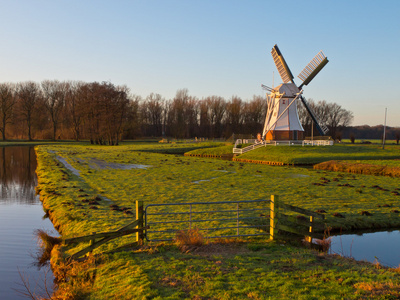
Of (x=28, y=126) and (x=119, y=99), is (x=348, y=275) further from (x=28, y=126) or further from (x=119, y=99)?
(x=28, y=126)

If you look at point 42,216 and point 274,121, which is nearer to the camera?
point 42,216

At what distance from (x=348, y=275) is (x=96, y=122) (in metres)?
Answer: 98.8

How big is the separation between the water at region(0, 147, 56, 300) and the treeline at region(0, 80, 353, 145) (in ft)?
233

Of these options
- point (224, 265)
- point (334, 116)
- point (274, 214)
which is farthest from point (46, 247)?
point (334, 116)

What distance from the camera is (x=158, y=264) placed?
10445 millimetres

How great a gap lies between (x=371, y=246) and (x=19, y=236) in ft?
53.8

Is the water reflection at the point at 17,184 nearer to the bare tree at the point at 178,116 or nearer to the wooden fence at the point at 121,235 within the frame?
the wooden fence at the point at 121,235

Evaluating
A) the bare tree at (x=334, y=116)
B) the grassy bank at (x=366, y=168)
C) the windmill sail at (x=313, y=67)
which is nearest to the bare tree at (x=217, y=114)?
the bare tree at (x=334, y=116)

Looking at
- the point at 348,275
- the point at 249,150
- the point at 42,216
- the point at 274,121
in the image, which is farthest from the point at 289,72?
the point at 348,275

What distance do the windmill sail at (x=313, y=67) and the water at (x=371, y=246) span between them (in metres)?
58.4

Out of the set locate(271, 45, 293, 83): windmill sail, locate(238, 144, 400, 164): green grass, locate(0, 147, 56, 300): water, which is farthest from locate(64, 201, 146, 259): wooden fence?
locate(271, 45, 293, 83): windmill sail

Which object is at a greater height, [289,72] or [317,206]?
[289,72]

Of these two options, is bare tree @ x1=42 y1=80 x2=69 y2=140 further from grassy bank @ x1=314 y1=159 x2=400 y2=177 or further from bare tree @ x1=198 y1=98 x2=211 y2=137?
grassy bank @ x1=314 y1=159 x2=400 y2=177

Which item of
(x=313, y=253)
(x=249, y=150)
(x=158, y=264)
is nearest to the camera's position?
(x=158, y=264)
